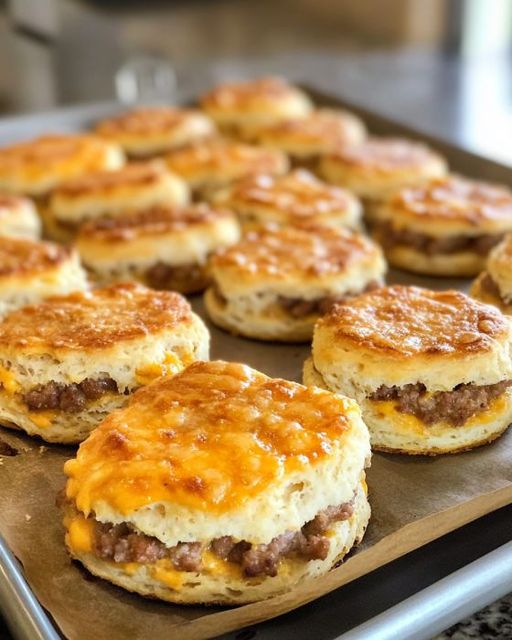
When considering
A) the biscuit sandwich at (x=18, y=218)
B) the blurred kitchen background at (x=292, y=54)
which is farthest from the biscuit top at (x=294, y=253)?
the blurred kitchen background at (x=292, y=54)

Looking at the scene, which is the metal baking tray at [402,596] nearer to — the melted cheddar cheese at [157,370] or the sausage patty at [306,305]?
the melted cheddar cheese at [157,370]

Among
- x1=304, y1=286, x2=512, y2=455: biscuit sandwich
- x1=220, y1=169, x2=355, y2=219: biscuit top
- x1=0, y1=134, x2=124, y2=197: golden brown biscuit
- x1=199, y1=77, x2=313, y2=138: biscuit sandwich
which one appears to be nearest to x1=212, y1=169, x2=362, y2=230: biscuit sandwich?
x1=220, y1=169, x2=355, y2=219: biscuit top

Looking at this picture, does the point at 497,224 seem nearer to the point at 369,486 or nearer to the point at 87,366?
the point at 369,486

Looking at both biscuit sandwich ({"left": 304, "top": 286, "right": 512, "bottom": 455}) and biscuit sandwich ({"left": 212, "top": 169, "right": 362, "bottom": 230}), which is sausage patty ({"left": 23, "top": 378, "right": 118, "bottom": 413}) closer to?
biscuit sandwich ({"left": 304, "top": 286, "right": 512, "bottom": 455})

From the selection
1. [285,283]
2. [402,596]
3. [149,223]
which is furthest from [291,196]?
[402,596]

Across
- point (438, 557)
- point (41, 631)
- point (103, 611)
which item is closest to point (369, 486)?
point (438, 557)

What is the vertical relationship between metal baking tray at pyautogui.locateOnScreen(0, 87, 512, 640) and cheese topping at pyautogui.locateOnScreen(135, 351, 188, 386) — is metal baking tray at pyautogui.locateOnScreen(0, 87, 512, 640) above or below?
below

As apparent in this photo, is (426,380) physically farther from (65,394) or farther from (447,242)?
(447,242)
